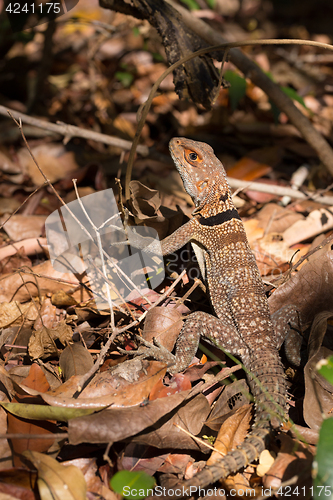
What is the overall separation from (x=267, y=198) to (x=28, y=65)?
5.34 meters

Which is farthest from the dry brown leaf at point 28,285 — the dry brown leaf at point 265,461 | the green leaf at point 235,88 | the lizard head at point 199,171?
the green leaf at point 235,88

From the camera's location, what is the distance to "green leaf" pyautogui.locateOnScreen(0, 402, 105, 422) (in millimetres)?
2076

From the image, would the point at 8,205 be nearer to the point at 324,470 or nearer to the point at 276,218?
the point at 276,218

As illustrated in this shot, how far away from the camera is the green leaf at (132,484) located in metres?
1.86

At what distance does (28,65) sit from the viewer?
6.75 m

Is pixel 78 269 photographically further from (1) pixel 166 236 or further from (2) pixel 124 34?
(2) pixel 124 34

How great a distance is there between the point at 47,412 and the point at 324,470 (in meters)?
1.51

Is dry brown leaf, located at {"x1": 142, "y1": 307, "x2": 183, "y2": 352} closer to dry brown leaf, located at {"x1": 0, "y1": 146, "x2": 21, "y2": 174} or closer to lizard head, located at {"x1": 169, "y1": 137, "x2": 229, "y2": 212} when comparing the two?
lizard head, located at {"x1": 169, "y1": 137, "x2": 229, "y2": 212}

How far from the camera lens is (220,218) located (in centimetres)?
332

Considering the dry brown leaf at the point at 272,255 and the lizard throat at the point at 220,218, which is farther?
the dry brown leaf at the point at 272,255

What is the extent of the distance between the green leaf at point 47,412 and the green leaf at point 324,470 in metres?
1.22

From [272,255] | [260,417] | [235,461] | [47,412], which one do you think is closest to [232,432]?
[260,417]

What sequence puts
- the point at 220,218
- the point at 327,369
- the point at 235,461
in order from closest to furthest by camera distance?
the point at 327,369 → the point at 235,461 → the point at 220,218

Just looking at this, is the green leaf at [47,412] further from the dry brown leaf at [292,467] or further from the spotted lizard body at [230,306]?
the dry brown leaf at [292,467]
